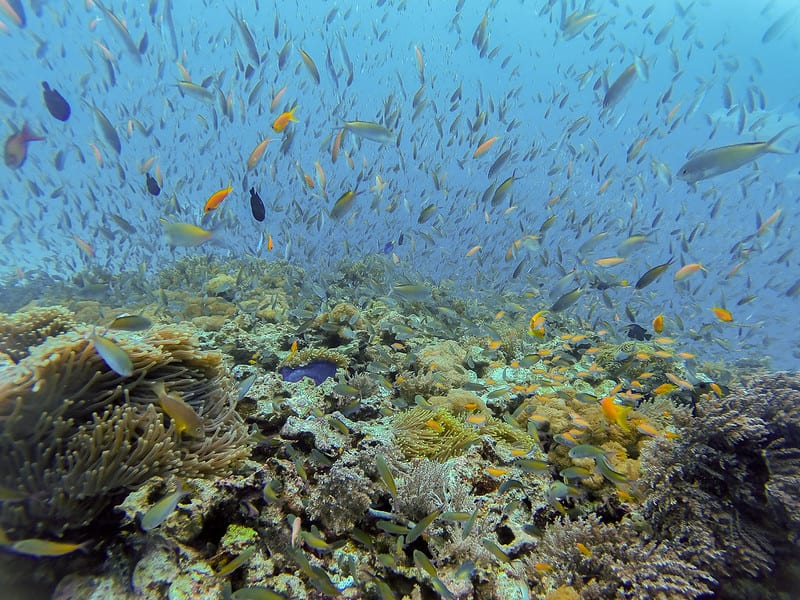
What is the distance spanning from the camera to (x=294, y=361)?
5.93m

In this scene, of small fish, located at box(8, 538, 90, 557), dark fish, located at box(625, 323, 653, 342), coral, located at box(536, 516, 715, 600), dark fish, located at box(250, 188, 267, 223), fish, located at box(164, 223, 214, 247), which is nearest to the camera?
small fish, located at box(8, 538, 90, 557)

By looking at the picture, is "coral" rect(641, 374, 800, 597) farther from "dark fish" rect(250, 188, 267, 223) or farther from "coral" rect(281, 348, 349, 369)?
"dark fish" rect(250, 188, 267, 223)

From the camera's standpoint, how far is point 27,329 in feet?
12.5

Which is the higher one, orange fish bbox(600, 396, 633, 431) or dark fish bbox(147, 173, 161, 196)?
dark fish bbox(147, 173, 161, 196)

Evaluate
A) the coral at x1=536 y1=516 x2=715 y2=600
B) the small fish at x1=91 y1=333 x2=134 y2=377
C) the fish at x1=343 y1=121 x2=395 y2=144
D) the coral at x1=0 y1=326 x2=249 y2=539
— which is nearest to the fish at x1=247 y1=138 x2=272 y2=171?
the fish at x1=343 y1=121 x2=395 y2=144

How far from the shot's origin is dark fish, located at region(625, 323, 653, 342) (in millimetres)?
9805

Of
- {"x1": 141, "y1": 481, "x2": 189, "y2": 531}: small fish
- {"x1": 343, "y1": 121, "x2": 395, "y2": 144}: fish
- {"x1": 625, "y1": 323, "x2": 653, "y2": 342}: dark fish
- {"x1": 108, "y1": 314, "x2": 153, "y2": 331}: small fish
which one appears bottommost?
{"x1": 141, "y1": 481, "x2": 189, "y2": 531}: small fish

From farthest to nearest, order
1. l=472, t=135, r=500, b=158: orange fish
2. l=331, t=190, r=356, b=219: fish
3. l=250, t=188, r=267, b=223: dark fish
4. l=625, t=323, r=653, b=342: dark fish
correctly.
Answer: l=625, t=323, r=653, b=342: dark fish, l=472, t=135, r=500, b=158: orange fish, l=250, t=188, r=267, b=223: dark fish, l=331, t=190, r=356, b=219: fish

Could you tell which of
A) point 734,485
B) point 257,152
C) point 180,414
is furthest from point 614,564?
point 257,152

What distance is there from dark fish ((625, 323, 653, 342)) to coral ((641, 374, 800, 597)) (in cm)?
679

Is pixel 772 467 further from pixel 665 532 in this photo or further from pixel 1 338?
pixel 1 338

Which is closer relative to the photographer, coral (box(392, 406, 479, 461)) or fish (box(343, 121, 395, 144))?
coral (box(392, 406, 479, 461))

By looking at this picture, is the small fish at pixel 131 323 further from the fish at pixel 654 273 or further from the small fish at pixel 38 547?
the fish at pixel 654 273

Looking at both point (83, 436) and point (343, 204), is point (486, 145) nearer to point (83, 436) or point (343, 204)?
point (343, 204)
